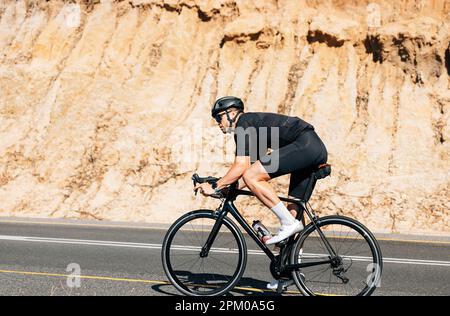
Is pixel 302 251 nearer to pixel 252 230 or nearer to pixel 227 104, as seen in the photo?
pixel 252 230

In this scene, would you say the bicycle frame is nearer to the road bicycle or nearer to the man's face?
the road bicycle

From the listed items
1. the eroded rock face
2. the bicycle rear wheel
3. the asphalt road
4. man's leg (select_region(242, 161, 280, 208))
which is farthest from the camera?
the eroded rock face

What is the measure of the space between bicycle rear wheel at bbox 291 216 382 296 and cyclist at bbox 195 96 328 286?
25 centimetres

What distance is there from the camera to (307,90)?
19188 mm

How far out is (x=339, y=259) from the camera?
5.73 metres

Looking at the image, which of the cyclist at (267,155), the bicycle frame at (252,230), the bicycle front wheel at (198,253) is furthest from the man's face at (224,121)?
the bicycle front wheel at (198,253)

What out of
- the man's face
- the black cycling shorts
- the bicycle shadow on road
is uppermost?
the man's face

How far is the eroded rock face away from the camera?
16453 millimetres

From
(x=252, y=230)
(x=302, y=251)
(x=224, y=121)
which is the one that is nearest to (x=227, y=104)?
(x=224, y=121)

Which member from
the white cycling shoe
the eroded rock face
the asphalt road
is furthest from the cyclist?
the eroded rock face

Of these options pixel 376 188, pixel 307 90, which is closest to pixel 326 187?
pixel 376 188

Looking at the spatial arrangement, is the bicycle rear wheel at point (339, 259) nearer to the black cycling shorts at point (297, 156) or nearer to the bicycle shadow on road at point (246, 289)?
the bicycle shadow on road at point (246, 289)
